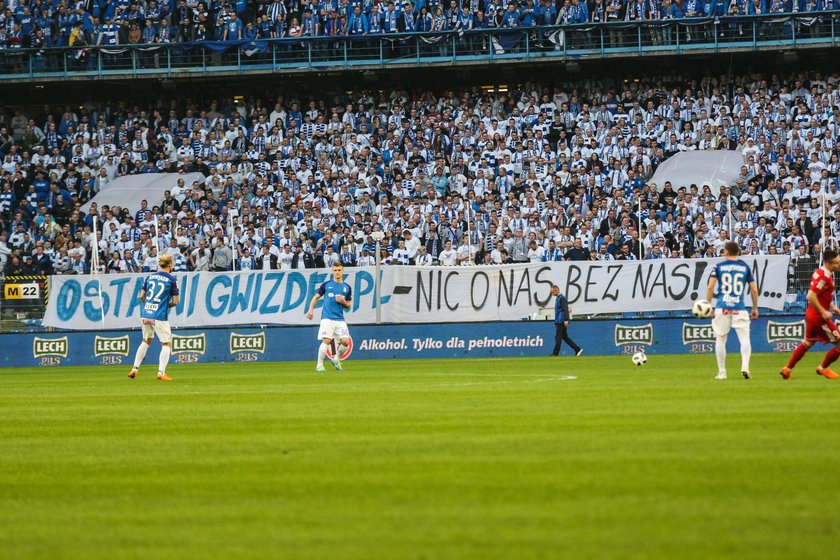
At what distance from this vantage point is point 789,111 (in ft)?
145

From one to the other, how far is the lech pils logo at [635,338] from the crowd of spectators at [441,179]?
8.85ft

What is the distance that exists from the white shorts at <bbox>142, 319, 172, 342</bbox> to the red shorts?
40.1ft

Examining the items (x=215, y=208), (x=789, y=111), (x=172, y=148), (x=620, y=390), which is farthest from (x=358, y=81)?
(x=620, y=390)

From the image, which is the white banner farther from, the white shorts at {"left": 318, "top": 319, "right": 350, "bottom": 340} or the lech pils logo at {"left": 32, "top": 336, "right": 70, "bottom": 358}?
the white shorts at {"left": 318, "top": 319, "right": 350, "bottom": 340}

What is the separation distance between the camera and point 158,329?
25297 mm

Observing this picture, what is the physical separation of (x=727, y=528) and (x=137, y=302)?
107 ft

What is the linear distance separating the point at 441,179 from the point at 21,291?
14.9 m

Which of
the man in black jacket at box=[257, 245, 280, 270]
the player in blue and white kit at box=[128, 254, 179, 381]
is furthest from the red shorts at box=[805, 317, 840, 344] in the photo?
the man in black jacket at box=[257, 245, 280, 270]

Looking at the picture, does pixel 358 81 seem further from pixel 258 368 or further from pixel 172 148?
pixel 258 368

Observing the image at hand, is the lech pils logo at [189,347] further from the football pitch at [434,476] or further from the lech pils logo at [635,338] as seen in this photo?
the football pitch at [434,476]

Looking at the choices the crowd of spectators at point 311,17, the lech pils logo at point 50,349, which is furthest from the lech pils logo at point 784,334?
the lech pils logo at point 50,349

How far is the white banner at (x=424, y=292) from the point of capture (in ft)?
116

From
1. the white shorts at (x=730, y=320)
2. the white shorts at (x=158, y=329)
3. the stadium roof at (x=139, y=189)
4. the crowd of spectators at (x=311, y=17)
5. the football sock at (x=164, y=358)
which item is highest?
the crowd of spectators at (x=311, y=17)

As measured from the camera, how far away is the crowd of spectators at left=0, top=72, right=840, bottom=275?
38.8 metres
